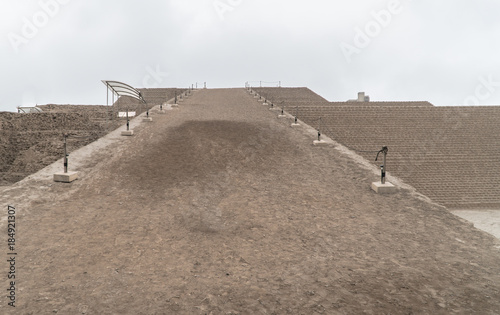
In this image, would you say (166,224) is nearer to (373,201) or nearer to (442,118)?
(373,201)

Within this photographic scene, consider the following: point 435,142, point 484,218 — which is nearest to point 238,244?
point 484,218

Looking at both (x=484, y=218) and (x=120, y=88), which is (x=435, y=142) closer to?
(x=484, y=218)

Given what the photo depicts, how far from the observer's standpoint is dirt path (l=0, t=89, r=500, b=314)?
4.42m

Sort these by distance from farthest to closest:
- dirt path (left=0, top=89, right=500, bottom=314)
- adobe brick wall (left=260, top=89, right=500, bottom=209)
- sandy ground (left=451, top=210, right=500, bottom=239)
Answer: adobe brick wall (left=260, top=89, right=500, bottom=209) < sandy ground (left=451, top=210, right=500, bottom=239) < dirt path (left=0, top=89, right=500, bottom=314)

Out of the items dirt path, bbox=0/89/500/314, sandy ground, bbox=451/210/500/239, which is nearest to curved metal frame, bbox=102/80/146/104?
dirt path, bbox=0/89/500/314

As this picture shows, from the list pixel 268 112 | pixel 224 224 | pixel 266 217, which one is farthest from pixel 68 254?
pixel 268 112

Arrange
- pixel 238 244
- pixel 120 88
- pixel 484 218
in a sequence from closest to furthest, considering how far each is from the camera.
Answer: pixel 238 244 → pixel 484 218 → pixel 120 88

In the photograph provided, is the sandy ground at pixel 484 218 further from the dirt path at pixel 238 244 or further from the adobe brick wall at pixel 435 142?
the dirt path at pixel 238 244

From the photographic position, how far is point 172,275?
16.3 feet

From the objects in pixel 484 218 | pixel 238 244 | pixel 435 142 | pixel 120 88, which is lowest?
pixel 484 218

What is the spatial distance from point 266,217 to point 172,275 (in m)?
2.78

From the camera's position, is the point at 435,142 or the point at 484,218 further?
the point at 435,142

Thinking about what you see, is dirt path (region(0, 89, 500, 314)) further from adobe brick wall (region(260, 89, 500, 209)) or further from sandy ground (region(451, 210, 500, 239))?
adobe brick wall (region(260, 89, 500, 209))

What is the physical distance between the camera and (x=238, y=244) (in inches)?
238
